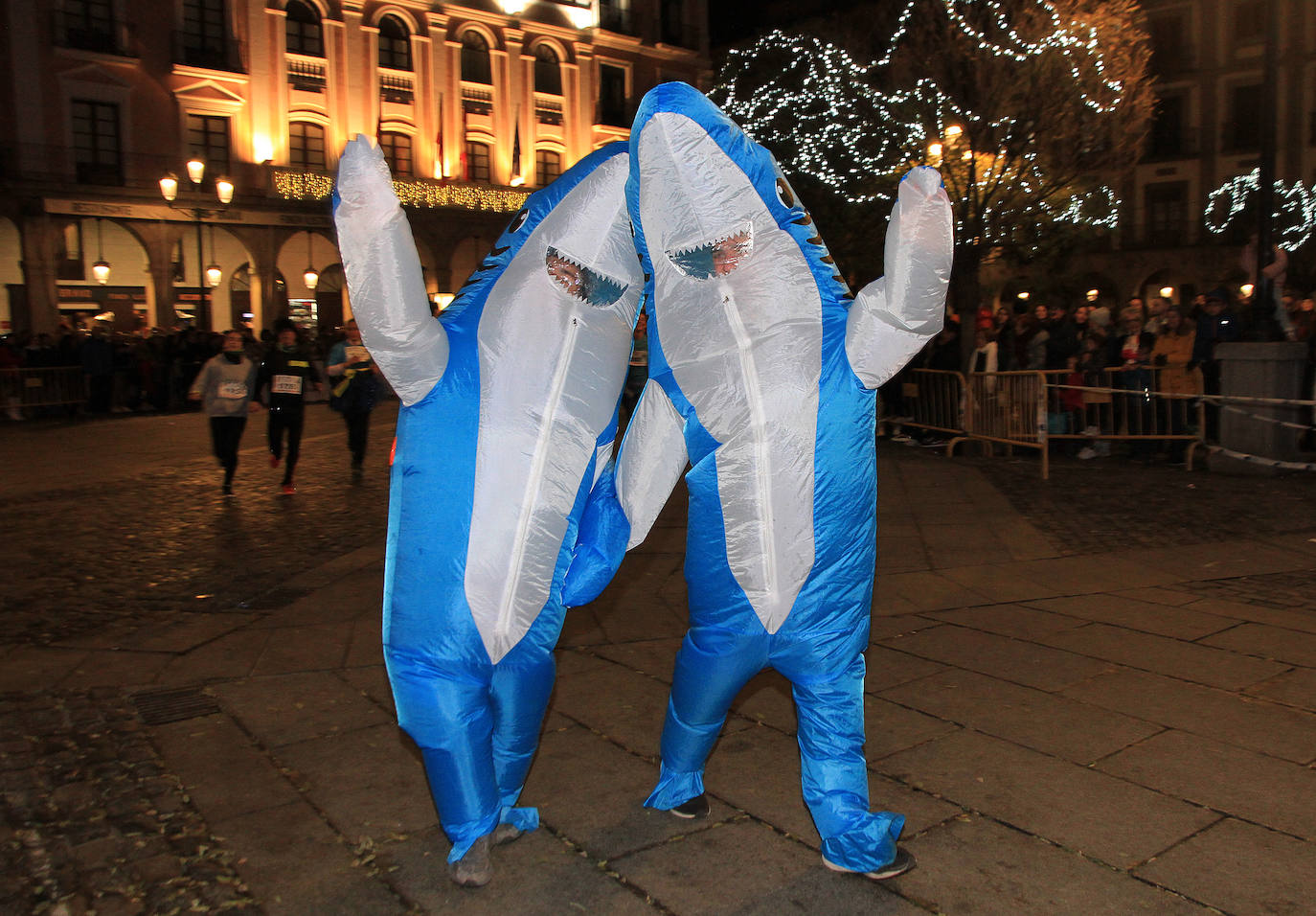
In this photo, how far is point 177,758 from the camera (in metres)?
3.94

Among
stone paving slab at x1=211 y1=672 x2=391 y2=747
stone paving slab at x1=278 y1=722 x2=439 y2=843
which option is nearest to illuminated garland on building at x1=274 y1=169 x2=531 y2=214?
stone paving slab at x1=211 y1=672 x2=391 y2=747

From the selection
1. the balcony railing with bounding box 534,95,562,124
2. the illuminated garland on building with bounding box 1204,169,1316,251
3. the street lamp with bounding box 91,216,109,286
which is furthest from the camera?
the balcony railing with bounding box 534,95,562,124

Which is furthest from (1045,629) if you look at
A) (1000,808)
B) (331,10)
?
(331,10)

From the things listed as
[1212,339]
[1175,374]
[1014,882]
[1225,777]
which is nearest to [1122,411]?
[1175,374]

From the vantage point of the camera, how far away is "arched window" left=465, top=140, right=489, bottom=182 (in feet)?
109

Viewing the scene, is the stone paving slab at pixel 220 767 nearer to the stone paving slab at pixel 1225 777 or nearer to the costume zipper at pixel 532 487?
the costume zipper at pixel 532 487

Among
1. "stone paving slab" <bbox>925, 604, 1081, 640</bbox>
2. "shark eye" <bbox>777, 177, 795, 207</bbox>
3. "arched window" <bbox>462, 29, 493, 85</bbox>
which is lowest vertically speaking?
"stone paving slab" <bbox>925, 604, 1081, 640</bbox>

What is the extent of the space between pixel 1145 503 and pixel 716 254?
7.09m

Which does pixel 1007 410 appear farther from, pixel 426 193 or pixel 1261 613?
pixel 426 193

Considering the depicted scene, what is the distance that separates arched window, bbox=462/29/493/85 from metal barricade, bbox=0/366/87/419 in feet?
59.9

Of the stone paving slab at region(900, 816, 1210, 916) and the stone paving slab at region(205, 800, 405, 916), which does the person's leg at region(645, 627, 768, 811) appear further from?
the stone paving slab at region(205, 800, 405, 916)

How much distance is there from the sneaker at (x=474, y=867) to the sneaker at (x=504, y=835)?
211 millimetres

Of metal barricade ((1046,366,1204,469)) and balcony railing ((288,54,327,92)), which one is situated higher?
balcony railing ((288,54,327,92))

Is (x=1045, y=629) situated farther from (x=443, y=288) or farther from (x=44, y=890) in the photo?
(x=443, y=288)
